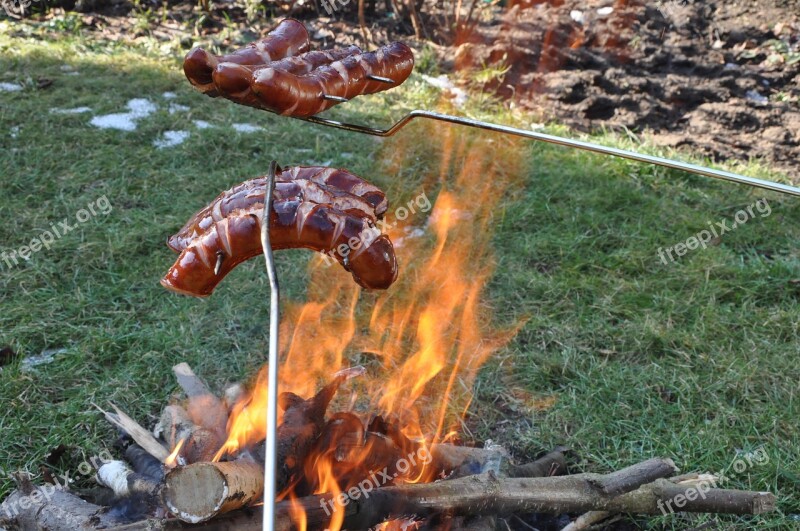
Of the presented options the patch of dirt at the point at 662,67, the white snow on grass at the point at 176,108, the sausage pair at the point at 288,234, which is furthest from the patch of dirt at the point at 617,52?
the sausage pair at the point at 288,234

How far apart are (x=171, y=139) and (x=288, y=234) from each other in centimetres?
464

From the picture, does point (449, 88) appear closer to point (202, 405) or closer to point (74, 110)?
point (74, 110)

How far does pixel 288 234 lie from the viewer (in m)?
2.02

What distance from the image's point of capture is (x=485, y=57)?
7.56 meters

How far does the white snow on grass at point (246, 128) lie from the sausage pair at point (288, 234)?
174 inches

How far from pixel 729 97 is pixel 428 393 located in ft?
16.7

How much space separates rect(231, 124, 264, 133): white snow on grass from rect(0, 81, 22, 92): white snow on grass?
7.34 feet

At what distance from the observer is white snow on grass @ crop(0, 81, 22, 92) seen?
6806 millimetres

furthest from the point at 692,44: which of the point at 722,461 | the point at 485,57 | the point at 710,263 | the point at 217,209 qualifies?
the point at 217,209

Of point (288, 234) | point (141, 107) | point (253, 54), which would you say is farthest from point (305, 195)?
point (141, 107)

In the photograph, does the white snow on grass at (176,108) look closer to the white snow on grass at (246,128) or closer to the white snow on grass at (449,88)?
the white snow on grass at (246,128)

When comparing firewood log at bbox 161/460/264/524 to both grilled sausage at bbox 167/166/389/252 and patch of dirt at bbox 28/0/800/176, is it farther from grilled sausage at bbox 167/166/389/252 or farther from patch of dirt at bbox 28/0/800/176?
patch of dirt at bbox 28/0/800/176

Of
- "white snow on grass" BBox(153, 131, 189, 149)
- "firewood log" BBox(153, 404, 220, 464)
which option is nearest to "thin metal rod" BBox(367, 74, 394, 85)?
"firewood log" BBox(153, 404, 220, 464)

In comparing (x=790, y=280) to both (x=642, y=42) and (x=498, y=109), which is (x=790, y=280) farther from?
(x=642, y=42)
